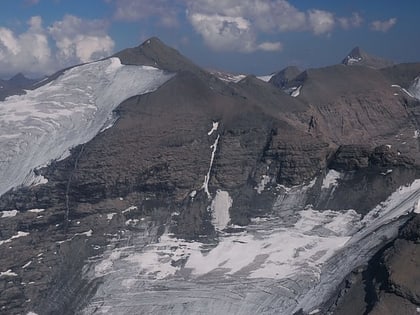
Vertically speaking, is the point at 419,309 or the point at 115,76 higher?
the point at 115,76

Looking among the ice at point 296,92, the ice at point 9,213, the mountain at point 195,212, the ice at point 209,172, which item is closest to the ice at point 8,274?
the mountain at point 195,212

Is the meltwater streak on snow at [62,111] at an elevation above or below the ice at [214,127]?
above

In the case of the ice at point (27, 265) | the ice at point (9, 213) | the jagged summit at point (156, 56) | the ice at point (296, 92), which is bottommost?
the ice at point (27, 265)

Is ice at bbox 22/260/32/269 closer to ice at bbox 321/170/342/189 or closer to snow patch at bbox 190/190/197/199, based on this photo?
snow patch at bbox 190/190/197/199

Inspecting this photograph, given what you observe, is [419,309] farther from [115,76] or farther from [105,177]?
[115,76]

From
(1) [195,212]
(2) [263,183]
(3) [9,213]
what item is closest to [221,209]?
(1) [195,212]

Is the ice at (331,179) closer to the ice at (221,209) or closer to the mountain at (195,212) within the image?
A: the mountain at (195,212)

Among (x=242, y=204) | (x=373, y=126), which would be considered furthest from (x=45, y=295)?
(x=373, y=126)

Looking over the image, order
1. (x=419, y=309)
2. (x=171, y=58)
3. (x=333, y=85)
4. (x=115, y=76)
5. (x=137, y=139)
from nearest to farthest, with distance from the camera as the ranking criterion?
(x=419, y=309) < (x=137, y=139) < (x=115, y=76) < (x=171, y=58) < (x=333, y=85)
